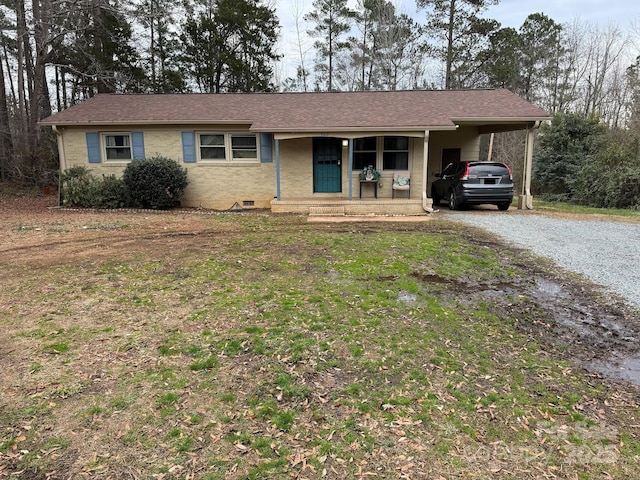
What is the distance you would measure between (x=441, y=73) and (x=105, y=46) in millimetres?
19682

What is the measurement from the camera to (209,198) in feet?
47.9

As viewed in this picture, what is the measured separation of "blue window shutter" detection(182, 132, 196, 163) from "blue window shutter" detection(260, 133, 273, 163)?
2.21 meters

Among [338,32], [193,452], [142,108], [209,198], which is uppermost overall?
[338,32]

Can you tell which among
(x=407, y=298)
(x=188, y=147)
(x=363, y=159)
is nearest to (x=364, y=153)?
(x=363, y=159)

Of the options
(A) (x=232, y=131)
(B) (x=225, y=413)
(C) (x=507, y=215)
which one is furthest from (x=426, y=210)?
(B) (x=225, y=413)

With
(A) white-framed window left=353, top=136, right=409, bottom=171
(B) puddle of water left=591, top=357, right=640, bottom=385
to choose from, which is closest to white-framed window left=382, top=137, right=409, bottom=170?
(A) white-framed window left=353, top=136, right=409, bottom=171

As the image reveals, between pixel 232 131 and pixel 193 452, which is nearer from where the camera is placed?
pixel 193 452

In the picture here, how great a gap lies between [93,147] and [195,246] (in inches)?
336

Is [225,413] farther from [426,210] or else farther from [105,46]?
[105,46]

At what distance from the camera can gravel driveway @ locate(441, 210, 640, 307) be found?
20.2ft

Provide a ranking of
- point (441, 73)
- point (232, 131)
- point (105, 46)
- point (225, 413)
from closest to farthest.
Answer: point (225, 413) → point (232, 131) → point (105, 46) → point (441, 73)

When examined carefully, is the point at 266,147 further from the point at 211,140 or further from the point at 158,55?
the point at 158,55

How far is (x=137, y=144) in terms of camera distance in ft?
46.9

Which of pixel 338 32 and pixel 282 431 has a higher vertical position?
pixel 338 32
